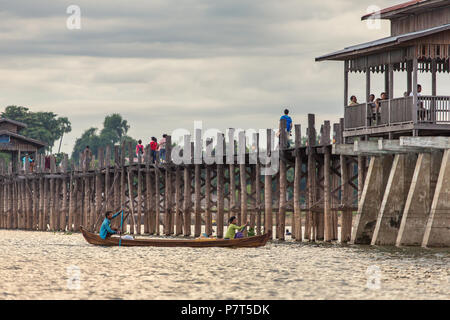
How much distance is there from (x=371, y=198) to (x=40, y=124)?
92.2 meters

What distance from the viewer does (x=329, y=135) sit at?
113ft

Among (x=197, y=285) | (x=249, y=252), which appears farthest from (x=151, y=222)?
(x=197, y=285)

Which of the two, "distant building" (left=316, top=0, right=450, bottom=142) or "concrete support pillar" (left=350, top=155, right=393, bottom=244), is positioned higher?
"distant building" (left=316, top=0, right=450, bottom=142)

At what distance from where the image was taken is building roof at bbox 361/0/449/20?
35.1 metres

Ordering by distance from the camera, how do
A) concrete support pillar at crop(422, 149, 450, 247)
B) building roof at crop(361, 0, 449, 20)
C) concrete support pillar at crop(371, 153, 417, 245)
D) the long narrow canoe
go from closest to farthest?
concrete support pillar at crop(422, 149, 450, 247)
concrete support pillar at crop(371, 153, 417, 245)
the long narrow canoe
building roof at crop(361, 0, 449, 20)

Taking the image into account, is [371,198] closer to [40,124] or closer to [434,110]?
[434,110]

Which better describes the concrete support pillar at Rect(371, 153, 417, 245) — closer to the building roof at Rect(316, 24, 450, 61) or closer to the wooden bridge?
the wooden bridge

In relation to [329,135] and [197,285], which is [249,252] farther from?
[197,285]

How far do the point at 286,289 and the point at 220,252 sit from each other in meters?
11.0

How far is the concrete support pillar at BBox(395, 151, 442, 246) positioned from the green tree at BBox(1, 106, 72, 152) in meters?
89.5

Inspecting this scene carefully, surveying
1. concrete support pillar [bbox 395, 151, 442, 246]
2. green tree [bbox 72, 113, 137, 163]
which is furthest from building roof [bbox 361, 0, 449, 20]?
green tree [bbox 72, 113, 137, 163]

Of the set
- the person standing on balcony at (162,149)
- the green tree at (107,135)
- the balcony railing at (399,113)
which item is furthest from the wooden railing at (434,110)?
the green tree at (107,135)

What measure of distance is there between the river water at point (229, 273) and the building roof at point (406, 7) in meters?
9.40

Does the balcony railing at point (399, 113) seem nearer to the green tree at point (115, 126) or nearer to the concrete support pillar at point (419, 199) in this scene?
the concrete support pillar at point (419, 199)
